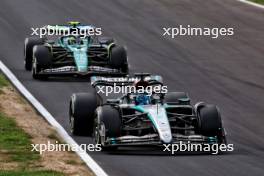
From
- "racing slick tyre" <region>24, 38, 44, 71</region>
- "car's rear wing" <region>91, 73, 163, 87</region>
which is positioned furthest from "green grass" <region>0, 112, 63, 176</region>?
"racing slick tyre" <region>24, 38, 44, 71</region>

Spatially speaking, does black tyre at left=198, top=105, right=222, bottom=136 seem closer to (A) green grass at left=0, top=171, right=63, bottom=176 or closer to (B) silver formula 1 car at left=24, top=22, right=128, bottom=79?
(A) green grass at left=0, top=171, right=63, bottom=176

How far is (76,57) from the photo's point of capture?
1241 inches

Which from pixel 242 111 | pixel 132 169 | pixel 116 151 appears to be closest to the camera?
pixel 132 169

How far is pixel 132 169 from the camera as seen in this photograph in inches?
785

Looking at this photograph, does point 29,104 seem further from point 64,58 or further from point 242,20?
point 242,20

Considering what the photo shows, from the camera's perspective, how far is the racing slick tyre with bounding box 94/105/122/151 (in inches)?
853

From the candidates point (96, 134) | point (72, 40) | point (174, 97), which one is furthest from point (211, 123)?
point (72, 40)

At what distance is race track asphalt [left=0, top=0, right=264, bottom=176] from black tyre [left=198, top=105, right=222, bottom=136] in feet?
1.87

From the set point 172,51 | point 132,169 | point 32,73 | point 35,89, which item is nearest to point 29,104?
point 35,89

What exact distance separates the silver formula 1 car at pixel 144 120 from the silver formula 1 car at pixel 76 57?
7.92 meters

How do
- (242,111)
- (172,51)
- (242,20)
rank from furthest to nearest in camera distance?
(242,20)
(172,51)
(242,111)

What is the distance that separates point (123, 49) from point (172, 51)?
5324 mm

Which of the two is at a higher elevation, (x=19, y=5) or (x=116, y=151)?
(x=19, y=5)

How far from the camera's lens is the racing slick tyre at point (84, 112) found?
2294 cm
